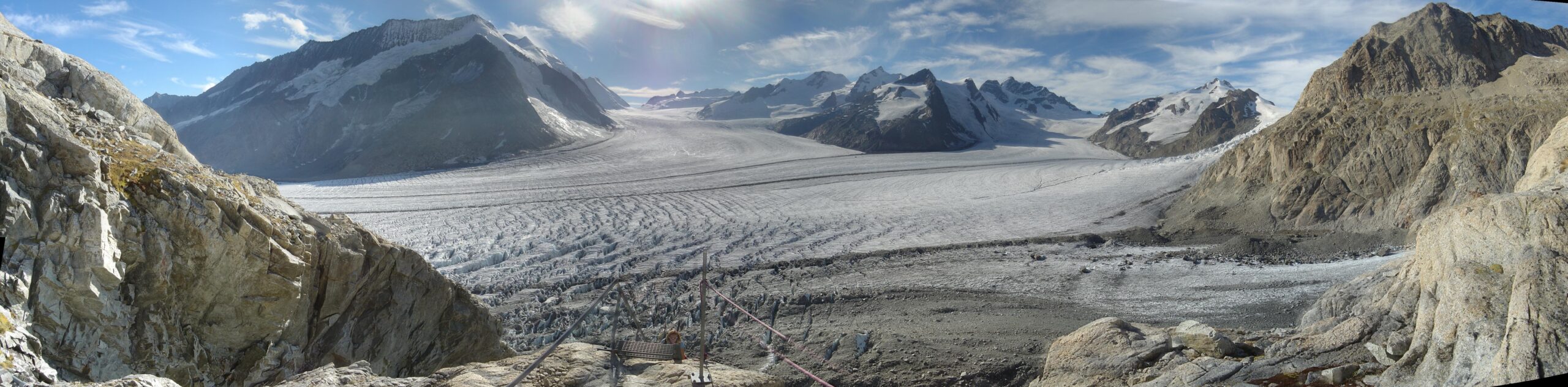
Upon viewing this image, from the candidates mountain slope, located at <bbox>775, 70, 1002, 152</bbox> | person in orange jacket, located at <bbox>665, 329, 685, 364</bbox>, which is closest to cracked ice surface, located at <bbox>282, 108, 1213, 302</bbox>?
person in orange jacket, located at <bbox>665, 329, 685, 364</bbox>

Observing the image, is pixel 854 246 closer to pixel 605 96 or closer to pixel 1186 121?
pixel 1186 121

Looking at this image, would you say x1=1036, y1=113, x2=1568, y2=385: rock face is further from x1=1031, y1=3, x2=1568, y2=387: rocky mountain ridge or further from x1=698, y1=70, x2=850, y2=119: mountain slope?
x1=698, y1=70, x2=850, y2=119: mountain slope

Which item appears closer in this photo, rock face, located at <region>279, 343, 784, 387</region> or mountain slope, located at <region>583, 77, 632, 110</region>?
rock face, located at <region>279, 343, 784, 387</region>

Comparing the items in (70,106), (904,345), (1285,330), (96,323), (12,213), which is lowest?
(904,345)

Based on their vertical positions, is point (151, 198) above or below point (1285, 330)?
above

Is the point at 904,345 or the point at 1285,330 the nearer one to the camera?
the point at 1285,330

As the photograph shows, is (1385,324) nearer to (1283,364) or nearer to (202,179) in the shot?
(1283,364)

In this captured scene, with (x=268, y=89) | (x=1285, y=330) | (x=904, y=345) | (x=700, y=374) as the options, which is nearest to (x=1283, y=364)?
(x=1285, y=330)
